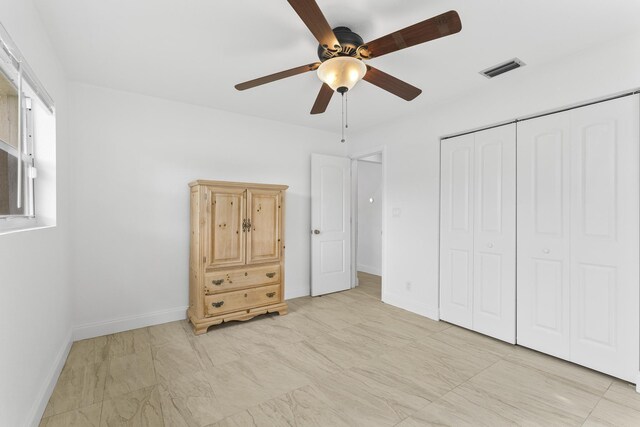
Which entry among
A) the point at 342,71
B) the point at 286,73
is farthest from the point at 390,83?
the point at 286,73

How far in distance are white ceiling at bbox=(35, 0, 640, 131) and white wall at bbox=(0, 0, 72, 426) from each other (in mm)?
318

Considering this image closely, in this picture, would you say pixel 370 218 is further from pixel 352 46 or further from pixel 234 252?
pixel 352 46

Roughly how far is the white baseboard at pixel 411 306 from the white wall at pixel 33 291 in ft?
11.0

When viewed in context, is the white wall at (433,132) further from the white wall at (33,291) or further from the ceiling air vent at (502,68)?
the white wall at (33,291)

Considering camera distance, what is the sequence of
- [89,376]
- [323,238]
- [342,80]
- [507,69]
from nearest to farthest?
[342,80]
[89,376]
[507,69]
[323,238]

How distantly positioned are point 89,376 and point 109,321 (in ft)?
2.79

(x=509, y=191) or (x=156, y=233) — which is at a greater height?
A: (x=509, y=191)

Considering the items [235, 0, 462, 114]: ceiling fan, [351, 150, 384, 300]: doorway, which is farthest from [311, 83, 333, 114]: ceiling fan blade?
[351, 150, 384, 300]: doorway

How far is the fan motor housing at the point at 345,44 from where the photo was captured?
1.79 m

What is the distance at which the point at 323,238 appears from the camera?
431 centimetres

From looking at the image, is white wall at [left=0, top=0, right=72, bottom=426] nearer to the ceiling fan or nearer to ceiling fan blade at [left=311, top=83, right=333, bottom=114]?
the ceiling fan

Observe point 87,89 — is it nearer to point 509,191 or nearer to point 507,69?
point 507,69

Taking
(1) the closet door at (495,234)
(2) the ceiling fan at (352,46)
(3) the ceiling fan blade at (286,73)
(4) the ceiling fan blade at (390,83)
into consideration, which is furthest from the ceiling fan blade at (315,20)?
(1) the closet door at (495,234)

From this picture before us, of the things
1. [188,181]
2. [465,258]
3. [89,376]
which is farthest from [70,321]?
[465,258]
